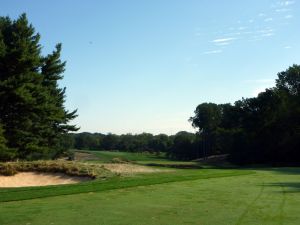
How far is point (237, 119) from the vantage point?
3834 inches

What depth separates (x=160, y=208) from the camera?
1348 centimetres

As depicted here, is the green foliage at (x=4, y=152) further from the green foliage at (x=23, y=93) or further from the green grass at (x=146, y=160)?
the green grass at (x=146, y=160)

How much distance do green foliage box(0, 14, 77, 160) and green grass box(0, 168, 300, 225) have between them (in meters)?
27.0

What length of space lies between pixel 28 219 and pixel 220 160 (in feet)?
282

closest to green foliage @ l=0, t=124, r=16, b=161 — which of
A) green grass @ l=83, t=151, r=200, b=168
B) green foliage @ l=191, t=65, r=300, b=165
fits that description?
green grass @ l=83, t=151, r=200, b=168

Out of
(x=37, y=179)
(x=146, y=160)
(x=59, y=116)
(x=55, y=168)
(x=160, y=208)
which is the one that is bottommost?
(x=160, y=208)

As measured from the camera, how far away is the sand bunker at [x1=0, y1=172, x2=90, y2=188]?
28.3 metres

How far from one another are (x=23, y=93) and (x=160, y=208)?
31567mm

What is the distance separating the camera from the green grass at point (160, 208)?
11.4 m

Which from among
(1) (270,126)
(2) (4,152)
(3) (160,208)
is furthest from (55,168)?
(1) (270,126)

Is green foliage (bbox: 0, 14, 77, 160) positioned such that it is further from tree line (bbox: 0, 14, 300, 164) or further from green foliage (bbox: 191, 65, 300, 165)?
green foliage (bbox: 191, 65, 300, 165)

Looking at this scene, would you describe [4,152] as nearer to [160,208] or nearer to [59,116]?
[59,116]

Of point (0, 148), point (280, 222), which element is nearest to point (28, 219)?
point (280, 222)

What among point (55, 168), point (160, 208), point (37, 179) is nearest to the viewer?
point (160, 208)
